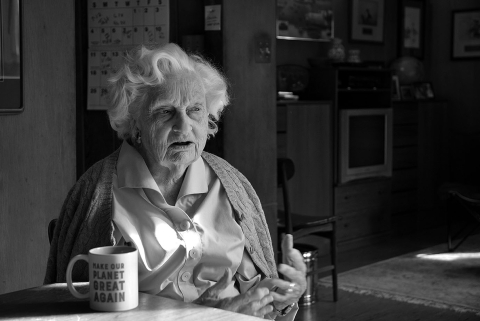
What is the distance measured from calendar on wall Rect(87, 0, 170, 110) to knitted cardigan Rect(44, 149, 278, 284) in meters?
1.51

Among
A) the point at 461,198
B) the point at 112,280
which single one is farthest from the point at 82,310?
the point at 461,198

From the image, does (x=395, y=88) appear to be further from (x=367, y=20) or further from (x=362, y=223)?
(x=362, y=223)

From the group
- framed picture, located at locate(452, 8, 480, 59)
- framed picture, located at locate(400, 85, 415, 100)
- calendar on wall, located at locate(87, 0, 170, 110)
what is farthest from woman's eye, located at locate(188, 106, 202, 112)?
framed picture, located at locate(452, 8, 480, 59)

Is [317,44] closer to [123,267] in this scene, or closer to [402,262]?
[402,262]

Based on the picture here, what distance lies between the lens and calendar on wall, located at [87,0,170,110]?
11.1ft

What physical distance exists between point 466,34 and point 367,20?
1.28 metres

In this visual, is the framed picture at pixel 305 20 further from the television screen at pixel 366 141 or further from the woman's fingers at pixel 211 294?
the woman's fingers at pixel 211 294

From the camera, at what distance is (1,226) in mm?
2723

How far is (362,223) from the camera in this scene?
5.90m

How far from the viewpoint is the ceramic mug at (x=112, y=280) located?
1.37m

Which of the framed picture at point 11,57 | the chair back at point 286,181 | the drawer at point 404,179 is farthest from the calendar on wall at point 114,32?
the drawer at point 404,179

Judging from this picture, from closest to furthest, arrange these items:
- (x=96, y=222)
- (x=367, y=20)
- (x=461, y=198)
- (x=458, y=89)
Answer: (x=96, y=222) < (x=461, y=198) < (x=367, y=20) < (x=458, y=89)

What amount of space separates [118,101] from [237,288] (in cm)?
60

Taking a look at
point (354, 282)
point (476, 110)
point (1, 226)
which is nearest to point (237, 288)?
point (1, 226)
